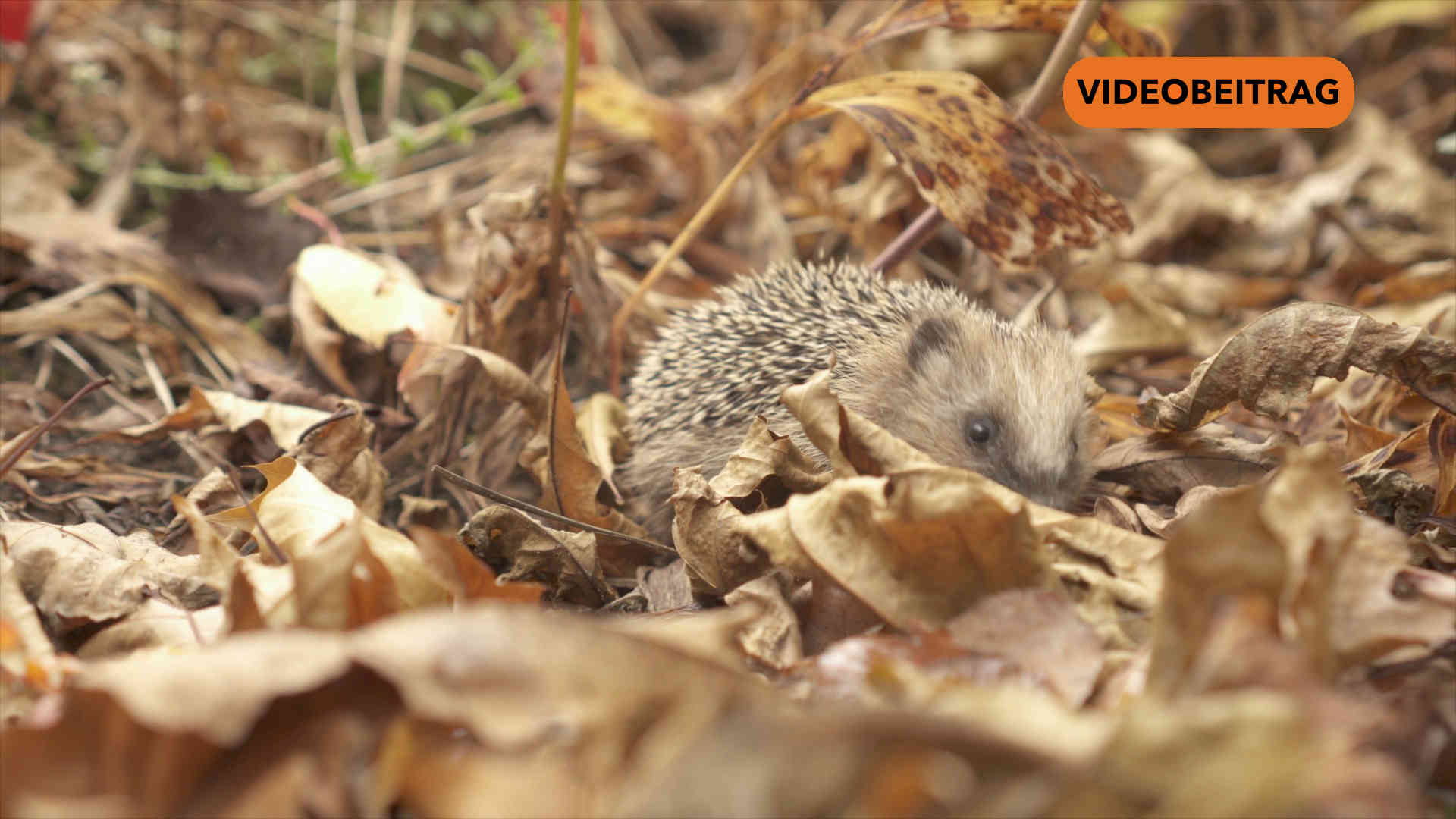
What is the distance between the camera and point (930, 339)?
3885mm

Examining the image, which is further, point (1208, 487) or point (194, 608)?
point (1208, 487)

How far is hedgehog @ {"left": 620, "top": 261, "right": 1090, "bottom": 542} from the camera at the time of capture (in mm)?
3758

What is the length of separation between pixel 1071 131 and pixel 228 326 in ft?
15.1

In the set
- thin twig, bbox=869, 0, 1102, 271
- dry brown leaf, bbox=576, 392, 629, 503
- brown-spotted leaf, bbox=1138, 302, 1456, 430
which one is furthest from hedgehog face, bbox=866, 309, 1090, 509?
dry brown leaf, bbox=576, 392, 629, 503

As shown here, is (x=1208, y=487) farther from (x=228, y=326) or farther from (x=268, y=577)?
(x=228, y=326)

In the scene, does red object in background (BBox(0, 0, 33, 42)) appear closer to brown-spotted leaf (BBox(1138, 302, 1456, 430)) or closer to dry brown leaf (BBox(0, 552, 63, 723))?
dry brown leaf (BBox(0, 552, 63, 723))

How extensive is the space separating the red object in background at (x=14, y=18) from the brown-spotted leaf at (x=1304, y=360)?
15.3 feet

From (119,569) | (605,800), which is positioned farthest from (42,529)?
(605,800)

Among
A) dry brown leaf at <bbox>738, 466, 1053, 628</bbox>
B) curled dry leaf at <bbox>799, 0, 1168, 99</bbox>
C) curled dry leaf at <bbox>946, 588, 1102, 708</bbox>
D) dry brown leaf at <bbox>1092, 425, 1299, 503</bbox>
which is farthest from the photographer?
curled dry leaf at <bbox>799, 0, 1168, 99</bbox>

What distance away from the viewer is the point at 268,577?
2.38 m

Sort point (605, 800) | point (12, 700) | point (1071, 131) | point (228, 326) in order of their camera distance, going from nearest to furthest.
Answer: point (605, 800) < point (12, 700) < point (228, 326) < point (1071, 131)

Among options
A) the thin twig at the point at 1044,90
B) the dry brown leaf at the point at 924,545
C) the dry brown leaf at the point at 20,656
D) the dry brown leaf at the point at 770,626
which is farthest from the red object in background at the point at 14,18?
the dry brown leaf at the point at 924,545

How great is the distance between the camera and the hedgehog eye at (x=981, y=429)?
150 inches

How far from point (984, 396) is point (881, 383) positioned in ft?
1.14
